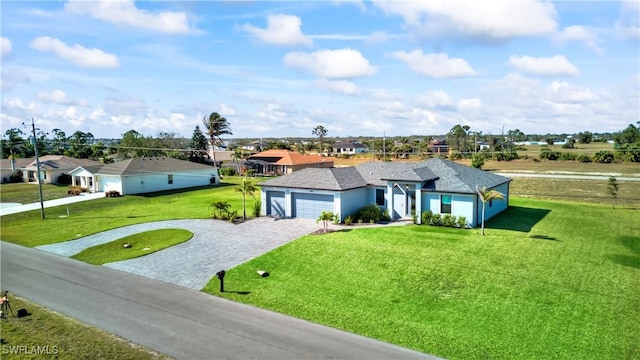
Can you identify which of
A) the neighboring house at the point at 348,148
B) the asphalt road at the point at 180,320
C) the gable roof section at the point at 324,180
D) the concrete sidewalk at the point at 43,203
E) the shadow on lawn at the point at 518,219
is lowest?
the asphalt road at the point at 180,320

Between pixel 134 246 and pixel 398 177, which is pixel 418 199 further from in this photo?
pixel 134 246

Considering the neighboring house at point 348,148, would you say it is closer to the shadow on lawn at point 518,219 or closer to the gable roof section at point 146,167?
the gable roof section at point 146,167

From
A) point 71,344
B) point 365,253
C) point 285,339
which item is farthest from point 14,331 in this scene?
point 365,253

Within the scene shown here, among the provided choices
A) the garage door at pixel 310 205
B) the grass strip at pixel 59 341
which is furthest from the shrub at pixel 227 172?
the grass strip at pixel 59 341

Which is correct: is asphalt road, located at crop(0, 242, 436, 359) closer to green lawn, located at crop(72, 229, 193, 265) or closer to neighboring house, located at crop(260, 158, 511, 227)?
green lawn, located at crop(72, 229, 193, 265)

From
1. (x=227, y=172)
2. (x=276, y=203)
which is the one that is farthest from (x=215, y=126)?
(x=276, y=203)

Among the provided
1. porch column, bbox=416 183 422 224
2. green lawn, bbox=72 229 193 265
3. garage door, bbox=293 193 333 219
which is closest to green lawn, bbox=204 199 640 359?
porch column, bbox=416 183 422 224

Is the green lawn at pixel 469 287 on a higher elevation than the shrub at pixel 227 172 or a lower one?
lower
